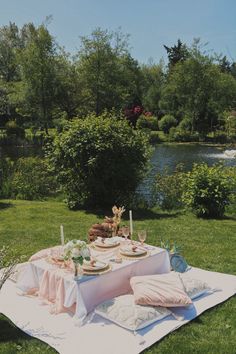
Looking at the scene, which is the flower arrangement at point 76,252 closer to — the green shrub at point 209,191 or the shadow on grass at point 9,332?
the shadow on grass at point 9,332

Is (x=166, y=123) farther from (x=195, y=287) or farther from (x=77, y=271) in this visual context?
(x=77, y=271)

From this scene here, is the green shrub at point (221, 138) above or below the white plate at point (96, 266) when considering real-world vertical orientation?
above

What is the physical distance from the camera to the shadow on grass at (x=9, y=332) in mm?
4047

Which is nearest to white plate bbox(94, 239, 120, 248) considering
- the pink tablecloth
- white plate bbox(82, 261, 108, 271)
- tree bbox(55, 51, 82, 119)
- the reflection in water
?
the pink tablecloth

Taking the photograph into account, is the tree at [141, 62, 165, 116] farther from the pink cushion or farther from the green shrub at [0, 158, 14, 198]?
the pink cushion

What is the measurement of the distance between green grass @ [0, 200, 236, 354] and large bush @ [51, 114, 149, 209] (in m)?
0.52

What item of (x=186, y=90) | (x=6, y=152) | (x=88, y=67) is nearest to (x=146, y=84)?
(x=186, y=90)

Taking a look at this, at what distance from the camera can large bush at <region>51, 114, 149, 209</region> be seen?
9.34m

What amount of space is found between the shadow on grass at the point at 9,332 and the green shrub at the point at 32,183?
24.1ft

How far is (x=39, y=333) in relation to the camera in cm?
414

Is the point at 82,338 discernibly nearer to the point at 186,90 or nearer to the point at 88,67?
the point at 88,67

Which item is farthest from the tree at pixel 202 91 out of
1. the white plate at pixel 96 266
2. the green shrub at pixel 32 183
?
the white plate at pixel 96 266

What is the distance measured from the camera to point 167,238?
746 cm

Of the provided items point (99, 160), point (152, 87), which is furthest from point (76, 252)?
point (152, 87)
